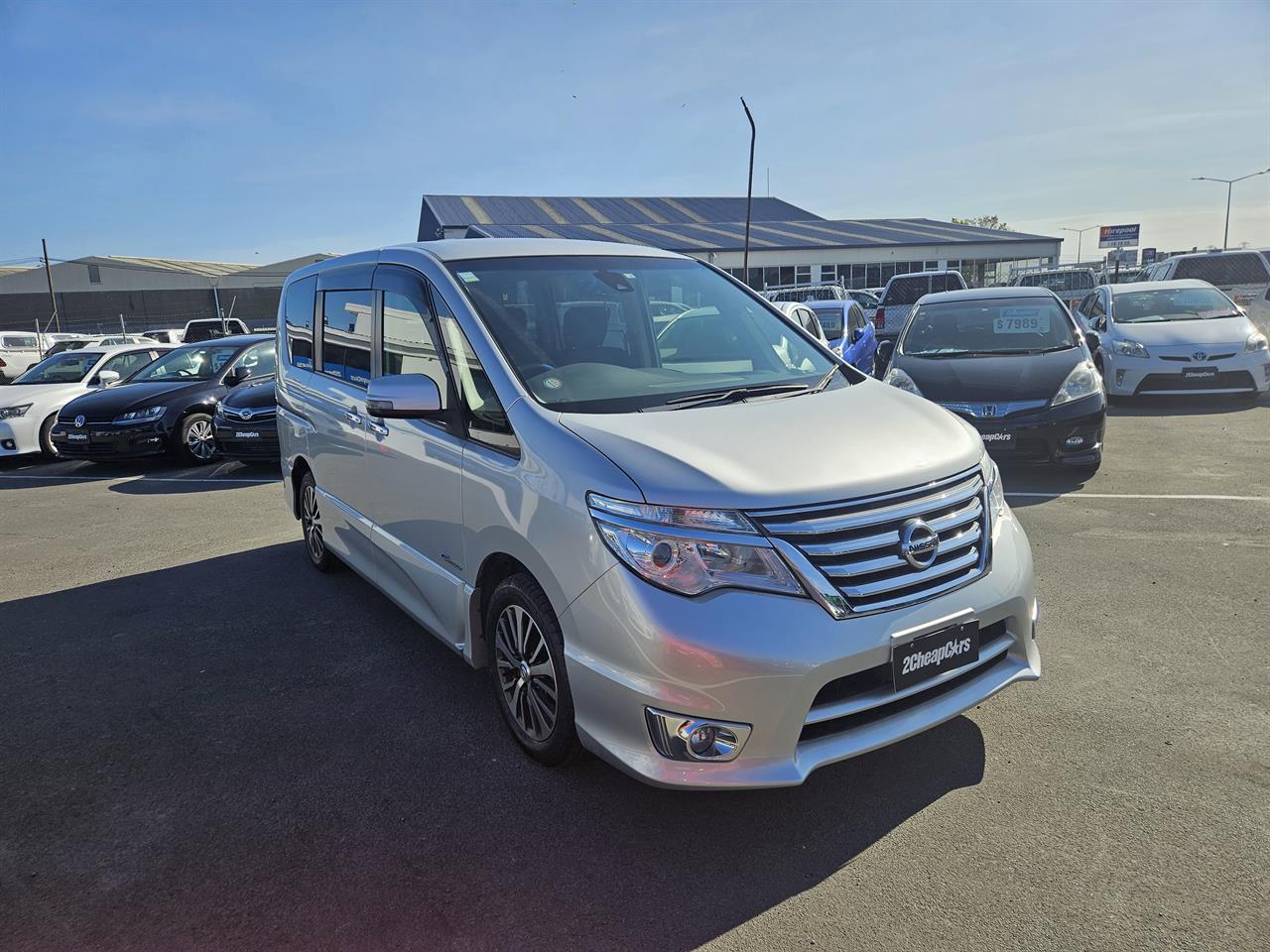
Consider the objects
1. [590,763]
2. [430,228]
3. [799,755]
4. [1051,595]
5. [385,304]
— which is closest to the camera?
[799,755]

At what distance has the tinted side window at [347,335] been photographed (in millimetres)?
4469

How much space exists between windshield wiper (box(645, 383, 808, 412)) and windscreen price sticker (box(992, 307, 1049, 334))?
5761 millimetres

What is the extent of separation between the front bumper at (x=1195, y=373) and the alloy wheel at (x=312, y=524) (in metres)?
10.3

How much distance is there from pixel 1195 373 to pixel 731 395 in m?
10.0

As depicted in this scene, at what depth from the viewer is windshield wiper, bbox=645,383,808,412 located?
3.29 meters

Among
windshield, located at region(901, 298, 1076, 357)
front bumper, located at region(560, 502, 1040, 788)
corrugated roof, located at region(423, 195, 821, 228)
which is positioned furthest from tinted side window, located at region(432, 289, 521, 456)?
corrugated roof, located at region(423, 195, 821, 228)

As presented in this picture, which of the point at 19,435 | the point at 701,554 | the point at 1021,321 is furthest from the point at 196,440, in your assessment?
the point at 701,554

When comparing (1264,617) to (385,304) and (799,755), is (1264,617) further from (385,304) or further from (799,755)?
(385,304)

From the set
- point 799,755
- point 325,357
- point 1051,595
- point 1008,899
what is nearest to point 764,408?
point 799,755

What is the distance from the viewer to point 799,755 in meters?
2.60

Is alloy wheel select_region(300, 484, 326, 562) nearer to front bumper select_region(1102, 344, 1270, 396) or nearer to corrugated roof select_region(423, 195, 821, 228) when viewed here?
front bumper select_region(1102, 344, 1270, 396)

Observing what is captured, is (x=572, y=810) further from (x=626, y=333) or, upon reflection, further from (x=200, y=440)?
(x=200, y=440)

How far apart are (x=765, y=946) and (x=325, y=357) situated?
4.02 meters

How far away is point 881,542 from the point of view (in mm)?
2703
